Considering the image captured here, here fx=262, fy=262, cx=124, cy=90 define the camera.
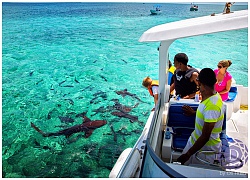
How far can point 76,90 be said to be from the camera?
47.4ft

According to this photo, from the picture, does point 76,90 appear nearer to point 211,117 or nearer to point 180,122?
point 180,122

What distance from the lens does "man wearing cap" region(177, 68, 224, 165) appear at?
263 cm

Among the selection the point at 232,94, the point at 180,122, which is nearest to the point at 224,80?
the point at 232,94

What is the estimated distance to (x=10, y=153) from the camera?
765 centimetres

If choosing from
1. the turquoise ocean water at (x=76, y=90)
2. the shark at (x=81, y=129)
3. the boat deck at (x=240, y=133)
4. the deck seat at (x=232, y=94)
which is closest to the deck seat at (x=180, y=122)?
the boat deck at (x=240, y=133)

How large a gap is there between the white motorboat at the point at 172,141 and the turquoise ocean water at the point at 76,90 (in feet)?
9.77

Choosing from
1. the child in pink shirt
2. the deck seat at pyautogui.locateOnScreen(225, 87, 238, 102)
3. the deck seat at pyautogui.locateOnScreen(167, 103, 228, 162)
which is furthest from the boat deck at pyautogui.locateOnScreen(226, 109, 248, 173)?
the deck seat at pyautogui.locateOnScreen(167, 103, 228, 162)

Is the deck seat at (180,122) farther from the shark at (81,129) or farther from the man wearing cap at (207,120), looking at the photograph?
the shark at (81,129)

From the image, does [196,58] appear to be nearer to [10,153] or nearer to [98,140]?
[98,140]

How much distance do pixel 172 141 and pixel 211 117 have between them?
104cm

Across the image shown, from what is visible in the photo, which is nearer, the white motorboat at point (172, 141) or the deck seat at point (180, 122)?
the white motorboat at point (172, 141)

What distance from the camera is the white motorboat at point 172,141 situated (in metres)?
2.06

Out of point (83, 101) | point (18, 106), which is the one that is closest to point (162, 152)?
point (83, 101)

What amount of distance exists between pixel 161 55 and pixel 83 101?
28.4ft
